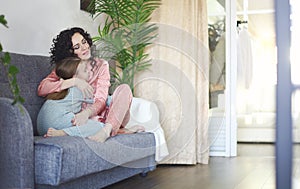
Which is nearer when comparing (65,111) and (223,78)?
(65,111)

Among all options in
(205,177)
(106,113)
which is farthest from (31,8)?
(205,177)

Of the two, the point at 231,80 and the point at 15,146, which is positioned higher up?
the point at 231,80

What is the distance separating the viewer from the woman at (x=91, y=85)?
228 centimetres

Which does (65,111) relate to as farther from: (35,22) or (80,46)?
(35,22)

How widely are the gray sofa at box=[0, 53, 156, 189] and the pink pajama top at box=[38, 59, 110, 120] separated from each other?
8 cm

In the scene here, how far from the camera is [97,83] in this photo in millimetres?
2443

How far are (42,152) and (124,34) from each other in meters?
1.77

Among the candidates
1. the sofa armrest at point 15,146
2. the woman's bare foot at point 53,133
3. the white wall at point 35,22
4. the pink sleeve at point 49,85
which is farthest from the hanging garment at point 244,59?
the sofa armrest at point 15,146

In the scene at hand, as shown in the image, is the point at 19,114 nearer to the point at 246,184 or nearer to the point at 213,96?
the point at 246,184

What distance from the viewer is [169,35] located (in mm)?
3520

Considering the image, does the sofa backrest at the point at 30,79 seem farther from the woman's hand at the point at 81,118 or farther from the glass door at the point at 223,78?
the glass door at the point at 223,78

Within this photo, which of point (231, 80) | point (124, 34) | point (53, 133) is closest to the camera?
point (53, 133)

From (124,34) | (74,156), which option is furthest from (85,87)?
(124,34)

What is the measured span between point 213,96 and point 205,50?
0.46m
